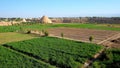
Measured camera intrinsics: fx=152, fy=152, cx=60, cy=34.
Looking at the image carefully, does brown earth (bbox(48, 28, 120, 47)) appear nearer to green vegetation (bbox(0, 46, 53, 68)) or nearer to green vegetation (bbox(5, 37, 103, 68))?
green vegetation (bbox(5, 37, 103, 68))

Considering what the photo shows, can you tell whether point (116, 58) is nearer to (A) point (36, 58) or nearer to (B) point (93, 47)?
(B) point (93, 47)

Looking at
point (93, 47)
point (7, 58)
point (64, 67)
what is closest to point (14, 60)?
point (7, 58)

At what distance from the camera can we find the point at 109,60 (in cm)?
1761

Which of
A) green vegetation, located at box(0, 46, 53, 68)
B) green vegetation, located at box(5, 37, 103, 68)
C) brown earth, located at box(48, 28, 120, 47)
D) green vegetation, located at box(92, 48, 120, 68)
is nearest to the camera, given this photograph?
green vegetation, located at box(92, 48, 120, 68)

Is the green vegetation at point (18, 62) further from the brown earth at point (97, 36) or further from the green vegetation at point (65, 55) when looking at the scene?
the brown earth at point (97, 36)

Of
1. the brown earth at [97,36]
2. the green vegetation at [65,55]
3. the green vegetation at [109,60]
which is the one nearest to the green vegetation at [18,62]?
the green vegetation at [65,55]

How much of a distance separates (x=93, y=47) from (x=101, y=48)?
3.73 feet

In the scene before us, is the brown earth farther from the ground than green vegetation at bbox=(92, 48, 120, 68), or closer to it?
farther from the ground

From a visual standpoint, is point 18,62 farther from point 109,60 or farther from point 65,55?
point 109,60

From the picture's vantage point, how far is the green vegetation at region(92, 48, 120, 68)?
53.8 ft

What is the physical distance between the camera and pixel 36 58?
20172 mm

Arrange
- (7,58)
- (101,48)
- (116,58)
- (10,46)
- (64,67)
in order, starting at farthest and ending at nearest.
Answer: (10,46) < (101,48) < (7,58) < (116,58) < (64,67)

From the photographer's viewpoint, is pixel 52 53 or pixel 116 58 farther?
pixel 52 53

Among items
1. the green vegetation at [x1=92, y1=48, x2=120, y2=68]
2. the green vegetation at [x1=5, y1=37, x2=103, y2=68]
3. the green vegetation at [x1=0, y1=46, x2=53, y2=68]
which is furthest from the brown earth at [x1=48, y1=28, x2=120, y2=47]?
the green vegetation at [x1=0, y1=46, x2=53, y2=68]
